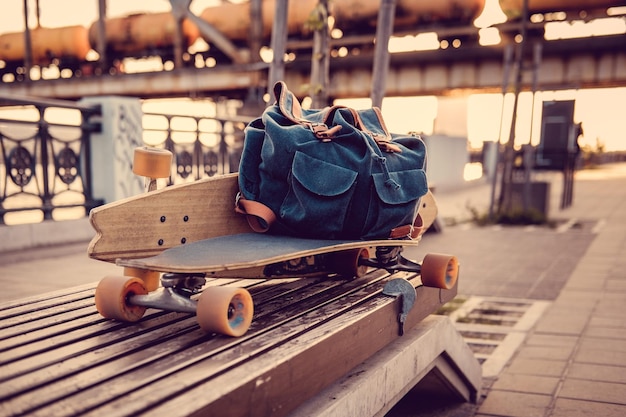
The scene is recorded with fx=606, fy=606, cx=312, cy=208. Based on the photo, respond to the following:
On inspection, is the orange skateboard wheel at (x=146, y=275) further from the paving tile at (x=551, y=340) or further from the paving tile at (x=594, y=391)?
the paving tile at (x=551, y=340)

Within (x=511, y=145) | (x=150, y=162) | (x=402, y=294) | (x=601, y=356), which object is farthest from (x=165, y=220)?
(x=511, y=145)

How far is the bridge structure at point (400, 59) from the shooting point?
16125 mm

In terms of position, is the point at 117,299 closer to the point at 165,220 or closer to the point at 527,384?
the point at 165,220

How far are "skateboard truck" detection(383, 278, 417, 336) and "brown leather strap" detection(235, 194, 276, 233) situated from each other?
54 centimetres

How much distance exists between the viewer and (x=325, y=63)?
5062 millimetres

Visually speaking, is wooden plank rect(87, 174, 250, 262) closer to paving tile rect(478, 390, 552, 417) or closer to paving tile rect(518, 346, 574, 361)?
paving tile rect(478, 390, 552, 417)

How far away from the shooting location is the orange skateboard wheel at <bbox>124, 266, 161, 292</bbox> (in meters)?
2.20

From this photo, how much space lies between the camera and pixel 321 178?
230cm

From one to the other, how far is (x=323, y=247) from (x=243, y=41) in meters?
18.6

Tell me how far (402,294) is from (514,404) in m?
1.27

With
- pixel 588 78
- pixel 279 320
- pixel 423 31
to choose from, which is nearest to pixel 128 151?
pixel 279 320

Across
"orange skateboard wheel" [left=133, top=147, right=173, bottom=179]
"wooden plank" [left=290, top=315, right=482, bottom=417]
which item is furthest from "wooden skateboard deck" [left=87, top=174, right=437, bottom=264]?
"wooden plank" [left=290, top=315, right=482, bottom=417]

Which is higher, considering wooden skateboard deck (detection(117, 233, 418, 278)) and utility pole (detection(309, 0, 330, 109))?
utility pole (detection(309, 0, 330, 109))

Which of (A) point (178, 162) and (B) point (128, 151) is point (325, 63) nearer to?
(B) point (128, 151)
